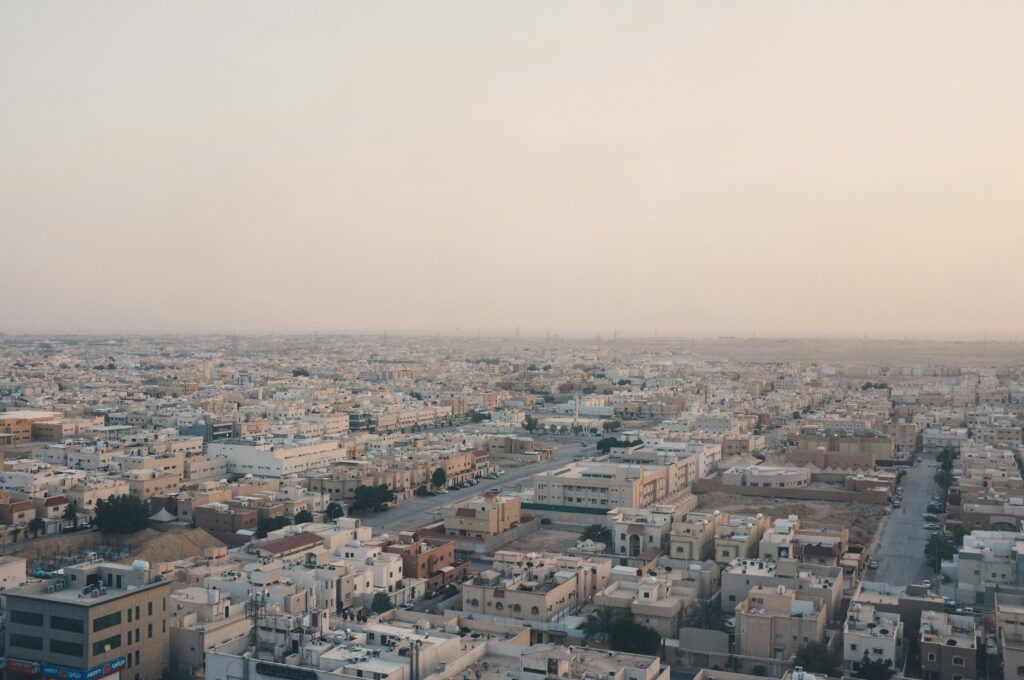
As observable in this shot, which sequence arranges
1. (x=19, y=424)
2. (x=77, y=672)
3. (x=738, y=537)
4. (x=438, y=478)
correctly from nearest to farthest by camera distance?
(x=77, y=672), (x=738, y=537), (x=438, y=478), (x=19, y=424)

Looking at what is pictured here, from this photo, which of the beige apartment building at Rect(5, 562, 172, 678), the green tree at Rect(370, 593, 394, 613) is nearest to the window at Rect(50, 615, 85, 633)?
the beige apartment building at Rect(5, 562, 172, 678)

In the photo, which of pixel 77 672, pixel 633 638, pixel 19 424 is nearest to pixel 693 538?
pixel 633 638

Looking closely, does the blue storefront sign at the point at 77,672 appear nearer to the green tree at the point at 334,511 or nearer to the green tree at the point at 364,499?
the green tree at the point at 334,511

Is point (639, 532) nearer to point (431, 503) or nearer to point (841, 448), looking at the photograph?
point (431, 503)

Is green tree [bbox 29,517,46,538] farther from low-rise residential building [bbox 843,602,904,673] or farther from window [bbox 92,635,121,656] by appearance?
low-rise residential building [bbox 843,602,904,673]

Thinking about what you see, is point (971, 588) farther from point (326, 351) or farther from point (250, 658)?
point (326, 351)

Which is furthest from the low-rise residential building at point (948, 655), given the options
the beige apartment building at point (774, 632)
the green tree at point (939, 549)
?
the green tree at point (939, 549)
